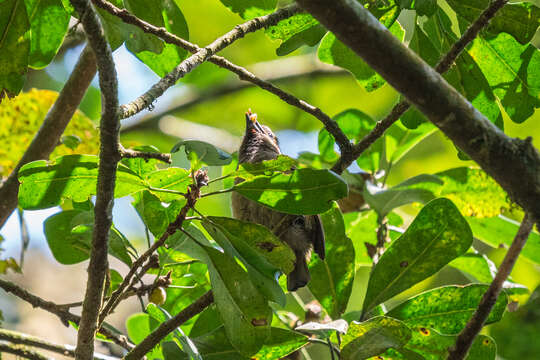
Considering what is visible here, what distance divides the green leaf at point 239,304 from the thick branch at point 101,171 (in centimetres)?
38

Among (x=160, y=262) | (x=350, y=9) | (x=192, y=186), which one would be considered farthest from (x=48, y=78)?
(x=350, y=9)

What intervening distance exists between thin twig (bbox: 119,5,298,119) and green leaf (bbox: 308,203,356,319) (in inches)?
32.6

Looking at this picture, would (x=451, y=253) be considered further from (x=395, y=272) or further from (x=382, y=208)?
(x=382, y=208)

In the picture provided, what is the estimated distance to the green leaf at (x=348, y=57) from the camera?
8.54 feet

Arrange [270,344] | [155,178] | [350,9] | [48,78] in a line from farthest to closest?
[48,78]
[270,344]
[155,178]
[350,9]

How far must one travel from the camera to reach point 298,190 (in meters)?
2.17

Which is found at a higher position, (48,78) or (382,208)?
(48,78)

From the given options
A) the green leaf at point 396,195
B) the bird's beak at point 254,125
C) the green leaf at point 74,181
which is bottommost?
the green leaf at point 74,181

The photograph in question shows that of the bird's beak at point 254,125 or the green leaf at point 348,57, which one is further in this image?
the bird's beak at point 254,125

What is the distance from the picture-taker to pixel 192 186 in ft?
6.72

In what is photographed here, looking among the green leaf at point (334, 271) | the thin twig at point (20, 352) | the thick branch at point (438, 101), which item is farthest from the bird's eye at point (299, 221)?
the thick branch at point (438, 101)

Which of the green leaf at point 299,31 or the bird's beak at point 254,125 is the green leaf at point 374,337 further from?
the bird's beak at point 254,125

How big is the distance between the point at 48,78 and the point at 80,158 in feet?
14.0

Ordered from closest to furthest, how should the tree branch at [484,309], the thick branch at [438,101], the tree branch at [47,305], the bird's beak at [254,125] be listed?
the thick branch at [438,101] < the tree branch at [484,309] < the tree branch at [47,305] < the bird's beak at [254,125]
